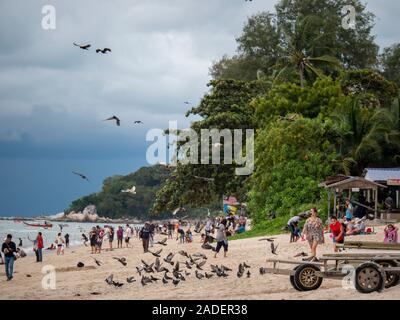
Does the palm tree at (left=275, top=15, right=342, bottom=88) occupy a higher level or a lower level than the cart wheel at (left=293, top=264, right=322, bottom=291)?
higher

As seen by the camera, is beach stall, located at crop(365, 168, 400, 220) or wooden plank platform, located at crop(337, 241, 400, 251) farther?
beach stall, located at crop(365, 168, 400, 220)

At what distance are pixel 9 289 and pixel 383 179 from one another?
784 inches

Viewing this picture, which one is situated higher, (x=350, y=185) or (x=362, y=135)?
(x=362, y=135)

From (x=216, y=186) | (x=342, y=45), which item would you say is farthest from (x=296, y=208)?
(x=342, y=45)

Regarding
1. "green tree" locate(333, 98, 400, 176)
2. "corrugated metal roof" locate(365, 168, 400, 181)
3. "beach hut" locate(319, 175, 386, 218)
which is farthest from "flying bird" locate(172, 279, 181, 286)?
"green tree" locate(333, 98, 400, 176)

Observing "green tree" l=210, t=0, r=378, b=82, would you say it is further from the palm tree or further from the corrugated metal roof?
the corrugated metal roof

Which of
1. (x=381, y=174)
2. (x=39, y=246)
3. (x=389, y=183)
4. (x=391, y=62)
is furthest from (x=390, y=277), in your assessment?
(x=391, y=62)

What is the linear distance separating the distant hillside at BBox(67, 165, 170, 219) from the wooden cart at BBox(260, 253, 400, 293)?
153612 mm

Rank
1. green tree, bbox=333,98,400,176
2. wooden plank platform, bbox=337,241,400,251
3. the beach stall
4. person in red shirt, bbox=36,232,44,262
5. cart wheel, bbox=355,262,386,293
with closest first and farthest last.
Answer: cart wheel, bbox=355,262,386,293 → wooden plank platform, bbox=337,241,400,251 → person in red shirt, bbox=36,232,44,262 → the beach stall → green tree, bbox=333,98,400,176

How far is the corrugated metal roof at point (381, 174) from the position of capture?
38.3 m

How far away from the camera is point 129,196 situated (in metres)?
184

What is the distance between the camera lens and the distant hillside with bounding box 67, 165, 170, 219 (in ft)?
585

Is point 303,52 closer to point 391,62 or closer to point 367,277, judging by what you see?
point 391,62

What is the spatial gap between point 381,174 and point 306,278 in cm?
2147
